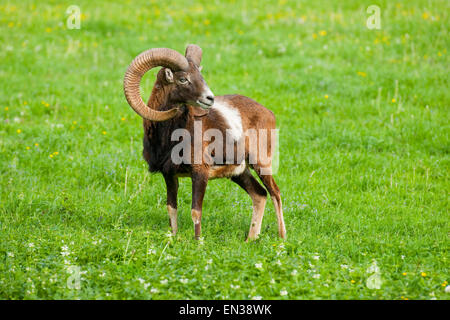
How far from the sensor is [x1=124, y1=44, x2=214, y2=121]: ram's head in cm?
709

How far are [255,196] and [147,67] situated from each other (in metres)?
2.36

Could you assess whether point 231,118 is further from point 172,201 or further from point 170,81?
point 172,201

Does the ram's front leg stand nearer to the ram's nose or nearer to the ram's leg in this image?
the ram's leg

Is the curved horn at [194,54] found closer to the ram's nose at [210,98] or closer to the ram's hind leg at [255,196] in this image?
the ram's nose at [210,98]

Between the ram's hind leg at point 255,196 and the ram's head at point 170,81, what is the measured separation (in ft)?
4.80

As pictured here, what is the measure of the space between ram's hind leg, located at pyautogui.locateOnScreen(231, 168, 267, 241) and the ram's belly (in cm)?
24

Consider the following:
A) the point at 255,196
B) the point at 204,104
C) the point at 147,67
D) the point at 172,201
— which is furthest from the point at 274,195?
the point at 147,67

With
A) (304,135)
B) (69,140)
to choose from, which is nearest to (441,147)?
(304,135)

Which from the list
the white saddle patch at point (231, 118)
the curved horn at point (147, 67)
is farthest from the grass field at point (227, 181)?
the curved horn at point (147, 67)

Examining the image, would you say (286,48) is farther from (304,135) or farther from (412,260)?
(412,260)

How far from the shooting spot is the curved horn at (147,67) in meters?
7.08

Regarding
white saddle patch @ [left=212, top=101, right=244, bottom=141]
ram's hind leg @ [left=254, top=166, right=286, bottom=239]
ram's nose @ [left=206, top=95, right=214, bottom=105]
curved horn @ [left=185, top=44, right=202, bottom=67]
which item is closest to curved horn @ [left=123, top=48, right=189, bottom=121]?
curved horn @ [left=185, top=44, right=202, bottom=67]

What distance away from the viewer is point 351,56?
46.6 feet
